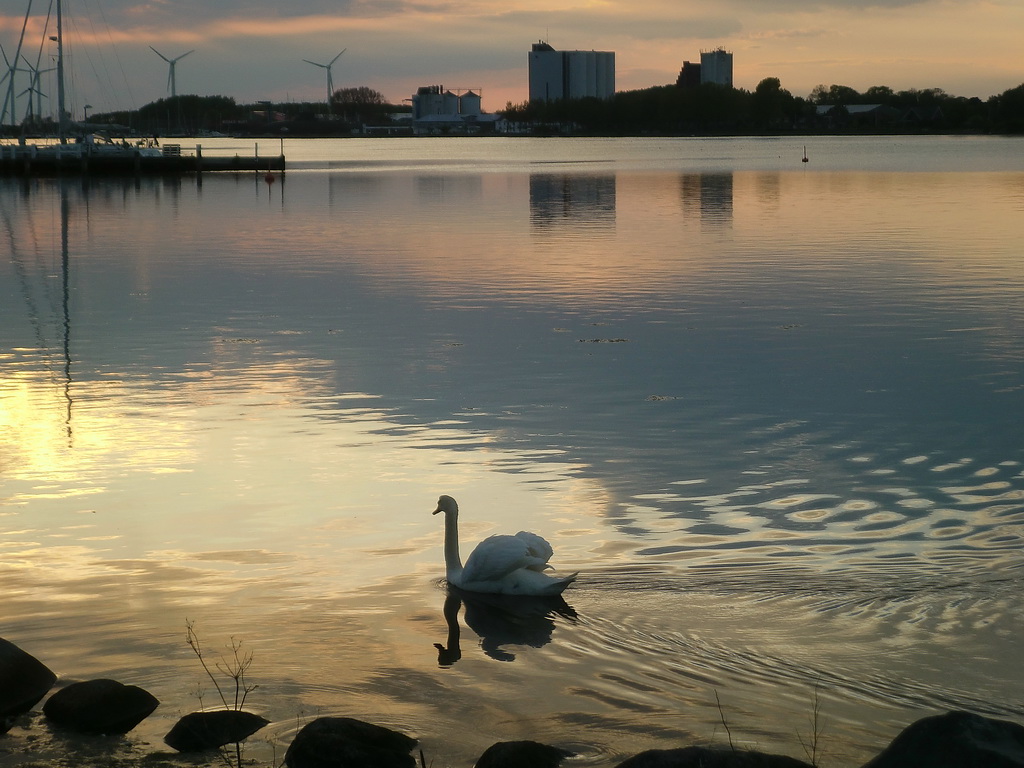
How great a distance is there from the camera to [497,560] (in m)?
8.19

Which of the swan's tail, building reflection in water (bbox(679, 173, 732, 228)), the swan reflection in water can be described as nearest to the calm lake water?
the swan reflection in water

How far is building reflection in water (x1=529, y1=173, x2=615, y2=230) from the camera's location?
131ft

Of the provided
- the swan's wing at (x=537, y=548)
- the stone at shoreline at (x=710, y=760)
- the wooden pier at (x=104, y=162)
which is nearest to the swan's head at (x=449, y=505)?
the swan's wing at (x=537, y=548)

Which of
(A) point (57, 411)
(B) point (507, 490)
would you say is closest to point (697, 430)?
(B) point (507, 490)

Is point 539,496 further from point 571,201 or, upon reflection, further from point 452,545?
point 571,201

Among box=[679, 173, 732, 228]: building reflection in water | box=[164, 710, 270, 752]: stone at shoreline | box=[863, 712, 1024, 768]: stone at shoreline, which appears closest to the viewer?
box=[863, 712, 1024, 768]: stone at shoreline

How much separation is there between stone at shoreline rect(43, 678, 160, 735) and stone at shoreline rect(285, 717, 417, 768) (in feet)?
3.29

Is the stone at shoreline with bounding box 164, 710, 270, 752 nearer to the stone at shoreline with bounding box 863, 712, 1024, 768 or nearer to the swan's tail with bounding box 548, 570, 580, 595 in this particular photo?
the swan's tail with bounding box 548, 570, 580, 595

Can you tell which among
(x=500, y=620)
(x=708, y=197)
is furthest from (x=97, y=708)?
(x=708, y=197)

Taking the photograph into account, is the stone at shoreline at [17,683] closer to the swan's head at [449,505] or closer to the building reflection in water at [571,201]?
the swan's head at [449,505]

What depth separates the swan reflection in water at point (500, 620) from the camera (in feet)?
24.9

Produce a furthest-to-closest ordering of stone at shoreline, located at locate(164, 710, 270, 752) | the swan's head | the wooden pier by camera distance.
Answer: the wooden pier
the swan's head
stone at shoreline, located at locate(164, 710, 270, 752)

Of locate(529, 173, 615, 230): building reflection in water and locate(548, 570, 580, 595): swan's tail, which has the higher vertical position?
locate(529, 173, 615, 230): building reflection in water

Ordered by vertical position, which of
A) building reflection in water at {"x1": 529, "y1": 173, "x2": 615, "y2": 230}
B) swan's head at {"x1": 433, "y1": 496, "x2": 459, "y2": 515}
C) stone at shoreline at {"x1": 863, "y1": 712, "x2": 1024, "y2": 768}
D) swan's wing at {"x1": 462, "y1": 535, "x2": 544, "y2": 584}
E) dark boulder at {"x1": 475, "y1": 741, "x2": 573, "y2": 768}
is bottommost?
dark boulder at {"x1": 475, "y1": 741, "x2": 573, "y2": 768}
